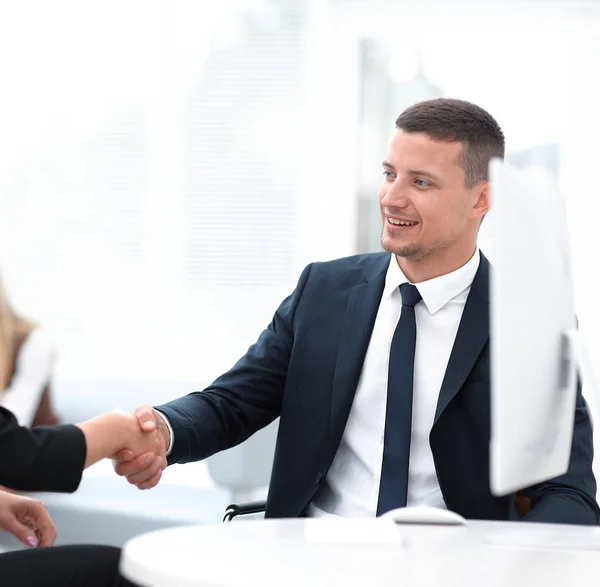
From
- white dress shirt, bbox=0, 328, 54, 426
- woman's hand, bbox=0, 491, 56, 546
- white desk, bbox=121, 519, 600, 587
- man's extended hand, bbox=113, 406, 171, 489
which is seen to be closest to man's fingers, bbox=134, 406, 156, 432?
man's extended hand, bbox=113, 406, 171, 489

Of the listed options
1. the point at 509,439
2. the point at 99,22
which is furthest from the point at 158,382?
the point at 509,439

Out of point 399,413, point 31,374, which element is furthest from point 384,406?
point 31,374

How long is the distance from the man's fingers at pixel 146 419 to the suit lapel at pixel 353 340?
1.36 feet

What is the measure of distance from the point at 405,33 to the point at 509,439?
3.21 m

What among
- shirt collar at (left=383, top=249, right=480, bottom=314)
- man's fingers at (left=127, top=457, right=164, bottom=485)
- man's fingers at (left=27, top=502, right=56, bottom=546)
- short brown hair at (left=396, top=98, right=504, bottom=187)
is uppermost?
short brown hair at (left=396, top=98, right=504, bottom=187)

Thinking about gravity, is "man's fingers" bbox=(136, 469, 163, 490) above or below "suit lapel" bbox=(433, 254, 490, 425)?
below

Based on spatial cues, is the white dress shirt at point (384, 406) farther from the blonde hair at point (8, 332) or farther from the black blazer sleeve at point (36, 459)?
the blonde hair at point (8, 332)

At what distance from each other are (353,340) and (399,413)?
23cm

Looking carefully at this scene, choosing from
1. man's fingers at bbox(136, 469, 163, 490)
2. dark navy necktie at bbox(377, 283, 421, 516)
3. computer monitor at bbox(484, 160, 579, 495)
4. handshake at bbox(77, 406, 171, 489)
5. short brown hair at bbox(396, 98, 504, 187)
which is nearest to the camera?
computer monitor at bbox(484, 160, 579, 495)

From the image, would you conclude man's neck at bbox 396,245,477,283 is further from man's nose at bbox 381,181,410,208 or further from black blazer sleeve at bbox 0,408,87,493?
black blazer sleeve at bbox 0,408,87,493

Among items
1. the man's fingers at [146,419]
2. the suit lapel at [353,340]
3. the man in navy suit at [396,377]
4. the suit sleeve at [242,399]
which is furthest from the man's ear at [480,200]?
the man's fingers at [146,419]

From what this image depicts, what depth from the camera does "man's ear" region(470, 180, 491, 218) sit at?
212 centimetres

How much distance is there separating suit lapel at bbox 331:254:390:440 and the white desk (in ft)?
2.09

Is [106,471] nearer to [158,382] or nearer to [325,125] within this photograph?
[158,382]
